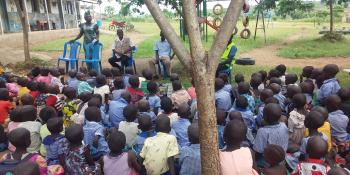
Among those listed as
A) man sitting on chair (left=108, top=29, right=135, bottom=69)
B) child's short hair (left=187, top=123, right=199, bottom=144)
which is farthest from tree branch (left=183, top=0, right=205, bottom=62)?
man sitting on chair (left=108, top=29, right=135, bottom=69)

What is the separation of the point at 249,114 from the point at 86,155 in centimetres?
218

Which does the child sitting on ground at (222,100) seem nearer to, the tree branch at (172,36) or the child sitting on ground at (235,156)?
the child sitting on ground at (235,156)

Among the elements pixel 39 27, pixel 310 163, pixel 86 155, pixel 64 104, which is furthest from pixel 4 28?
pixel 310 163

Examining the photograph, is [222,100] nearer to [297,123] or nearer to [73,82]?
[297,123]

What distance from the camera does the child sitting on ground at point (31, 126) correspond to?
13.7ft

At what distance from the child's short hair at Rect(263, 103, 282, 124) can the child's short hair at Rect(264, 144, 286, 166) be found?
77cm

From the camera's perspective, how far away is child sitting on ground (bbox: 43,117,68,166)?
373cm

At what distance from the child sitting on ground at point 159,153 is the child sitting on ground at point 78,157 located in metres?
0.52

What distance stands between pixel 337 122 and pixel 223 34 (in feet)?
7.85

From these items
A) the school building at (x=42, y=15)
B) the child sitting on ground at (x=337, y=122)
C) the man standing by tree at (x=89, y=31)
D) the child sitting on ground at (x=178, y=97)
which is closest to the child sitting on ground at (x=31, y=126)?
the child sitting on ground at (x=178, y=97)

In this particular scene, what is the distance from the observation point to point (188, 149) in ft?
11.6

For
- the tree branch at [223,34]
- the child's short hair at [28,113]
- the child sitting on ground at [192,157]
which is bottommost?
the child sitting on ground at [192,157]

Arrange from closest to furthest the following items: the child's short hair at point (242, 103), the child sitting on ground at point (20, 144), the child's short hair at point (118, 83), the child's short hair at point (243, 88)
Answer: the child sitting on ground at point (20, 144), the child's short hair at point (242, 103), the child's short hair at point (243, 88), the child's short hair at point (118, 83)

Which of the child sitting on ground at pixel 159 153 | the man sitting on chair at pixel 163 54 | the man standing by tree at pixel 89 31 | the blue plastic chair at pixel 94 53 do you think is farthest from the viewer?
the man standing by tree at pixel 89 31
